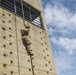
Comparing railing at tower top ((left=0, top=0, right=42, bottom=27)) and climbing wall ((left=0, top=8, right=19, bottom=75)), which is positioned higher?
railing at tower top ((left=0, top=0, right=42, bottom=27))

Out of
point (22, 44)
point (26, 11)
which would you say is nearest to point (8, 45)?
point (22, 44)

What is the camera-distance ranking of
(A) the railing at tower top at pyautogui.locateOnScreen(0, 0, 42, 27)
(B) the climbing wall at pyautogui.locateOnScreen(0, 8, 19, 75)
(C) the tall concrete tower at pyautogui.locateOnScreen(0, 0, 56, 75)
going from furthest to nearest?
Result: (A) the railing at tower top at pyautogui.locateOnScreen(0, 0, 42, 27), (C) the tall concrete tower at pyautogui.locateOnScreen(0, 0, 56, 75), (B) the climbing wall at pyautogui.locateOnScreen(0, 8, 19, 75)

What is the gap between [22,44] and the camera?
59.0 feet

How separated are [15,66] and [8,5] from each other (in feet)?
26.1

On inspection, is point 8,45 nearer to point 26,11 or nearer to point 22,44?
point 22,44

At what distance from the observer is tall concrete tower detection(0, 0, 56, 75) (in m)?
15.6

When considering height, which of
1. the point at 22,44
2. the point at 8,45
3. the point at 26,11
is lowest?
the point at 8,45

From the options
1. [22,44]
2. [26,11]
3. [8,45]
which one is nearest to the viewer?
[8,45]

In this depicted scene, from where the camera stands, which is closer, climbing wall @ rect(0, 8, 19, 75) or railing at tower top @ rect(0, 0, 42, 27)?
climbing wall @ rect(0, 8, 19, 75)

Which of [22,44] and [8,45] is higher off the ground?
[22,44]

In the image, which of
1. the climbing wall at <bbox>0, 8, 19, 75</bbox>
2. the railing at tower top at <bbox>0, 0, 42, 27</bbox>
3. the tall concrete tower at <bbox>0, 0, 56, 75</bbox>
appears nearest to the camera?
the climbing wall at <bbox>0, 8, 19, 75</bbox>

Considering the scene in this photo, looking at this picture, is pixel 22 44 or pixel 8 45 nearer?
pixel 8 45

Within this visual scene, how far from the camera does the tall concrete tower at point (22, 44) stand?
15598 millimetres

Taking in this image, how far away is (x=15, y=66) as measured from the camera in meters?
15.6
